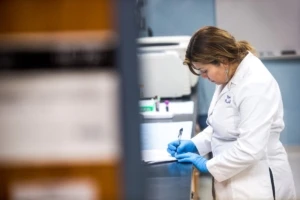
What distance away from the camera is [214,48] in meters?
1.66

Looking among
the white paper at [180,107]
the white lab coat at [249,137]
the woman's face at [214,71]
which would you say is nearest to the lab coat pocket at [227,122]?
the white lab coat at [249,137]

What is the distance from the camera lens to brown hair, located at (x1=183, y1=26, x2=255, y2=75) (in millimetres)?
1657

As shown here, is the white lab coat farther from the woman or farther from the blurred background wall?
the blurred background wall

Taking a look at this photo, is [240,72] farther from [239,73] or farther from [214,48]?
[214,48]

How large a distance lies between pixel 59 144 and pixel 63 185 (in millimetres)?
37

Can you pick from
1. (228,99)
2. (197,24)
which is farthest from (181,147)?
(197,24)

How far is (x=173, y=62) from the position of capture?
9.85ft

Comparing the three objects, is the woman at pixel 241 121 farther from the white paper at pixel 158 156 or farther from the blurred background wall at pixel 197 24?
the blurred background wall at pixel 197 24

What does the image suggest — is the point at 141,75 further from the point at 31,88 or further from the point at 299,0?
the point at 299,0

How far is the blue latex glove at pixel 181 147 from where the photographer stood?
1.93 metres

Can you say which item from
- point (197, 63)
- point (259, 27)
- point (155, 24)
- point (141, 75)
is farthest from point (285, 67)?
point (141, 75)

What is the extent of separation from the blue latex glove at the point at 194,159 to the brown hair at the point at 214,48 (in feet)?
1.22

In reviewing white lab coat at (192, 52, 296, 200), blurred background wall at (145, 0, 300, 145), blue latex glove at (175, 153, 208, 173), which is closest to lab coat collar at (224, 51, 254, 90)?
white lab coat at (192, 52, 296, 200)

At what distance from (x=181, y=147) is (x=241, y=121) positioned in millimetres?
382
